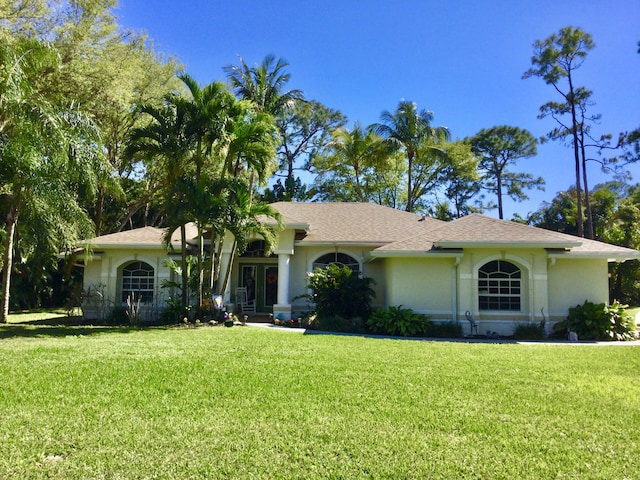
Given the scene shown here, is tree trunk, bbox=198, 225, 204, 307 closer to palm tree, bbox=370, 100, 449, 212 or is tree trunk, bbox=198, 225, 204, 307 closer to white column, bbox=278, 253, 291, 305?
white column, bbox=278, 253, 291, 305

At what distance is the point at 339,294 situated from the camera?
605 inches

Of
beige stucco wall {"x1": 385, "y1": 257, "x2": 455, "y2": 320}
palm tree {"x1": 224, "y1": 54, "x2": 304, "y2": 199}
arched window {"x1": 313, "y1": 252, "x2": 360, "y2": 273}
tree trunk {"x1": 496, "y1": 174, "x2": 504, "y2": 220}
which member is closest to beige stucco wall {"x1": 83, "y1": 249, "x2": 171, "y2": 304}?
arched window {"x1": 313, "y1": 252, "x2": 360, "y2": 273}

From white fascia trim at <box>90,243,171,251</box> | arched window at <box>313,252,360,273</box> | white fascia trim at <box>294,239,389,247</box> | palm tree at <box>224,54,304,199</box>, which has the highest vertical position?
palm tree at <box>224,54,304,199</box>

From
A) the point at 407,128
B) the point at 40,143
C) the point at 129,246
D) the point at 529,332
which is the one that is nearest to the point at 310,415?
the point at 40,143

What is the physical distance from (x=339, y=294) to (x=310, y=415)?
401 inches

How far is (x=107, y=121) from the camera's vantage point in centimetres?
2173

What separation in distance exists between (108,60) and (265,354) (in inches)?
687

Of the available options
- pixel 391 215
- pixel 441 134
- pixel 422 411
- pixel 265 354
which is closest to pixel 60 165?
pixel 265 354

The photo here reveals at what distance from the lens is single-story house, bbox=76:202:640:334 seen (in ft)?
48.6

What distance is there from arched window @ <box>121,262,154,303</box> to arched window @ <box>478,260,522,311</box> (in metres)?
12.8

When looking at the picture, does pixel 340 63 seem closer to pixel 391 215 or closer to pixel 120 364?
pixel 391 215

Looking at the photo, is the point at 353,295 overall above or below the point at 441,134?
below

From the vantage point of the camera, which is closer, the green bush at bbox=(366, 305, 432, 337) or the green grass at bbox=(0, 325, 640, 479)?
the green grass at bbox=(0, 325, 640, 479)

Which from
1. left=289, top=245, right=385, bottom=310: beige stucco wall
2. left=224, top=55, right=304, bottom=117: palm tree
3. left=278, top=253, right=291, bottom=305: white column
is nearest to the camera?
left=278, top=253, right=291, bottom=305: white column
